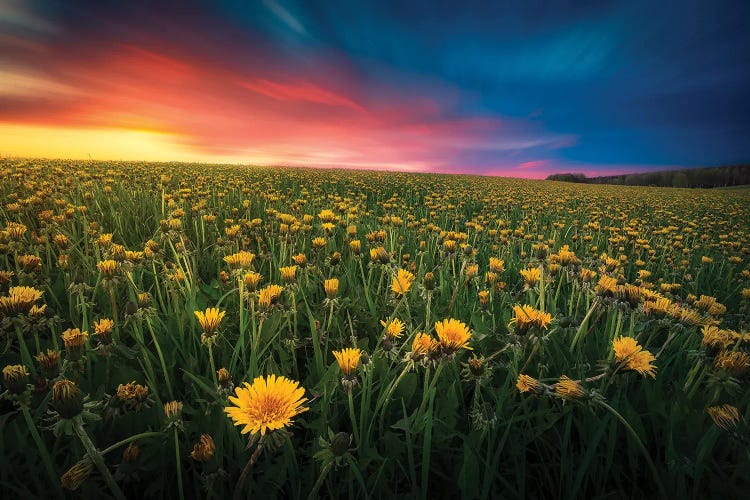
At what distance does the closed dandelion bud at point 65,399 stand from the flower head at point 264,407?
16.2 inches

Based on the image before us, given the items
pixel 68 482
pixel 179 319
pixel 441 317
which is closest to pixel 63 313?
pixel 179 319

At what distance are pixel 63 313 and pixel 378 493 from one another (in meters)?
2.30

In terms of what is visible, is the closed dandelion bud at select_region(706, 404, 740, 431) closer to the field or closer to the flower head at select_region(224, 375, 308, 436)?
the field

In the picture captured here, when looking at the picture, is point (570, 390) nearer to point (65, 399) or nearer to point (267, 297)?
point (267, 297)

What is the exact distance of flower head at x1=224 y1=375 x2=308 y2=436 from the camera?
0.91 m

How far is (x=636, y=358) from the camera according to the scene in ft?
4.08

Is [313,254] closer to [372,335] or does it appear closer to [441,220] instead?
[372,335]

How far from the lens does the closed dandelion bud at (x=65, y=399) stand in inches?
35.7

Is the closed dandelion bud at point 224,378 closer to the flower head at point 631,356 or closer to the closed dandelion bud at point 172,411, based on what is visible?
the closed dandelion bud at point 172,411

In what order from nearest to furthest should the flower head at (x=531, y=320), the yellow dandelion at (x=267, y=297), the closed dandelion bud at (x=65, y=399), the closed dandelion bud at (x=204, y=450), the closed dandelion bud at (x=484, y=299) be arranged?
the closed dandelion bud at (x=65, y=399) < the closed dandelion bud at (x=204, y=450) < the flower head at (x=531, y=320) < the yellow dandelion at (x=267, y=297) < the closed dandelion bud at (x=484, y=299)

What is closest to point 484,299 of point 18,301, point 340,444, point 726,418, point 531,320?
point 531,320

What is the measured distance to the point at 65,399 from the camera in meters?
0.92

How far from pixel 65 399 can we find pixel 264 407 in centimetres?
52

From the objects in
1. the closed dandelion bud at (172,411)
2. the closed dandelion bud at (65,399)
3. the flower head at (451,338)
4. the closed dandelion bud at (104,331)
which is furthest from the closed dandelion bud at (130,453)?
the flower head at (451,338)
